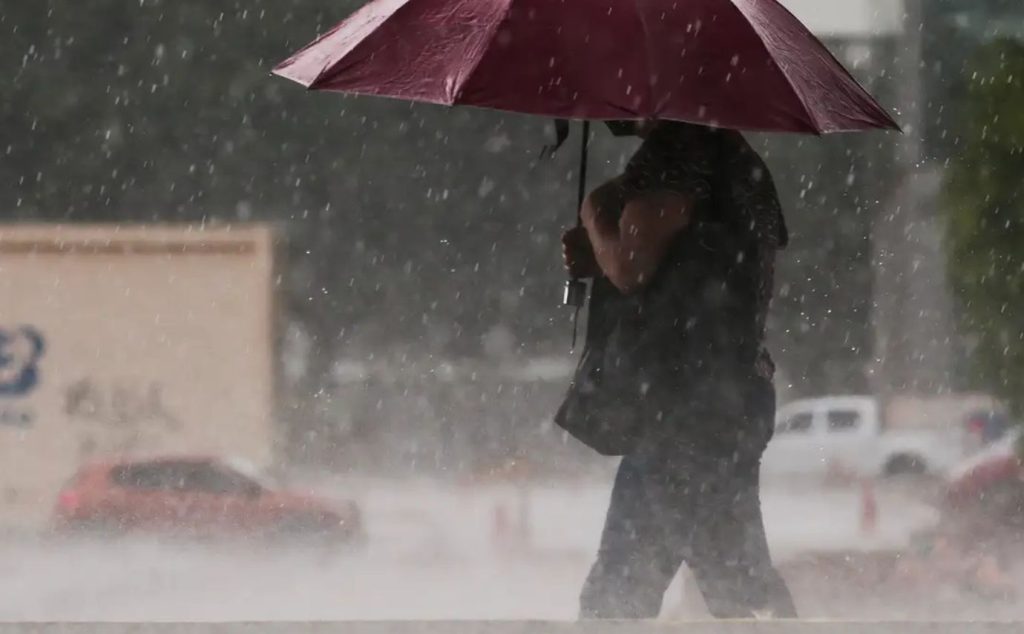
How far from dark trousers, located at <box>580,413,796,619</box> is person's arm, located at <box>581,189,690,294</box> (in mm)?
328

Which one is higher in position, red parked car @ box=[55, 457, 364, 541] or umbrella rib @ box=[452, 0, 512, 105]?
umbrella rib @ box=[452, 0, 512, 105]

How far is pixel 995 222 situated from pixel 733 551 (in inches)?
174

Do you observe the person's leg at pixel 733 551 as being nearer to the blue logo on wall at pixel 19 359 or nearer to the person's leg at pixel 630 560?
the person's leg at pixel 630 560

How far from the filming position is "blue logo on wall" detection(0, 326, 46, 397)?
10.0 metres

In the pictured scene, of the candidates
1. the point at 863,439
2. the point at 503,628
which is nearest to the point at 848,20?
the point at 863,439

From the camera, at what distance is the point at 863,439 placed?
10.7 meters

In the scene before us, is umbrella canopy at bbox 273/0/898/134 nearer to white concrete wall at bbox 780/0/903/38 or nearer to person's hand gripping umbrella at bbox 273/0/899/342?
person's hand gripping umbrella at bbox 273/0/899/342

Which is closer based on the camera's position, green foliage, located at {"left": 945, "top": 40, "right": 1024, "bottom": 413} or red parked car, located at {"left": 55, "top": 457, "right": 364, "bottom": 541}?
green foliage, located at {"left": 945, "top": 40, "right": 1024, "bottom": 413}

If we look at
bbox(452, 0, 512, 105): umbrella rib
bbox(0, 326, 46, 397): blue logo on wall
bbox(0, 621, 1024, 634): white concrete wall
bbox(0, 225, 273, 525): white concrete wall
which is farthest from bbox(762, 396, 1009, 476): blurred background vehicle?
bbox(0, 621, 1024, 634): white concrete wall

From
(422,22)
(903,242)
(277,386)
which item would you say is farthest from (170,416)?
(422,22)

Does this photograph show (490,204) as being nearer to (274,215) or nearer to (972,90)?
(274,215)

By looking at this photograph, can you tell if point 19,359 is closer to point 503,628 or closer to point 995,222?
point 995,222

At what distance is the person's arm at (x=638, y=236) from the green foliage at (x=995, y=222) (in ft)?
14.1

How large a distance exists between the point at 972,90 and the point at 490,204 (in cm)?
399
